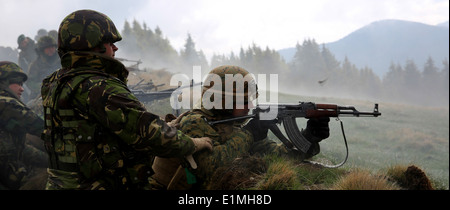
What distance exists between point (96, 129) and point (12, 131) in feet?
13.9

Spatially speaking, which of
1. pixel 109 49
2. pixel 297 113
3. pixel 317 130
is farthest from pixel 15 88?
pixel 317 130

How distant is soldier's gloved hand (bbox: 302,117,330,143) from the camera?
4.40 m

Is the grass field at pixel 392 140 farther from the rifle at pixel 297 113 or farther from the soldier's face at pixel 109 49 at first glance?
the soldier's face at pixel 109 49

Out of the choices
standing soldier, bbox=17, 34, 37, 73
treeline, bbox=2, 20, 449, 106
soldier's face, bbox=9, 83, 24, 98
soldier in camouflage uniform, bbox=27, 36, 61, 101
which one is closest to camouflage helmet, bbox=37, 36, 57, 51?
soldier in camouflage uniform, bbox=27, 36, 61, 101

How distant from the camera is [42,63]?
38.3 feet

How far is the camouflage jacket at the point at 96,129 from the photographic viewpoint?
2.10 metres

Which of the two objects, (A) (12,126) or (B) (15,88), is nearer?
(A) (12,126)

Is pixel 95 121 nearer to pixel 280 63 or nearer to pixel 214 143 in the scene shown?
pixel 214 143

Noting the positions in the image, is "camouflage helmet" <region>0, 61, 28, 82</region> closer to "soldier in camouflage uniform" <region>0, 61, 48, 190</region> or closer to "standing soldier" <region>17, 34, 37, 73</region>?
"soldier in camouflage uniform" <region>0, 61, 48, 190</region>

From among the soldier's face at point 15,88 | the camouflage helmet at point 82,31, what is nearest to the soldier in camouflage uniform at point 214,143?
the camouflage helmet at point 82,31

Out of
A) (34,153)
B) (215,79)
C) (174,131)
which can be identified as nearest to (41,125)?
(34,153)

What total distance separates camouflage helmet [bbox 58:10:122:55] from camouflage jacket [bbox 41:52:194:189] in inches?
3.3
